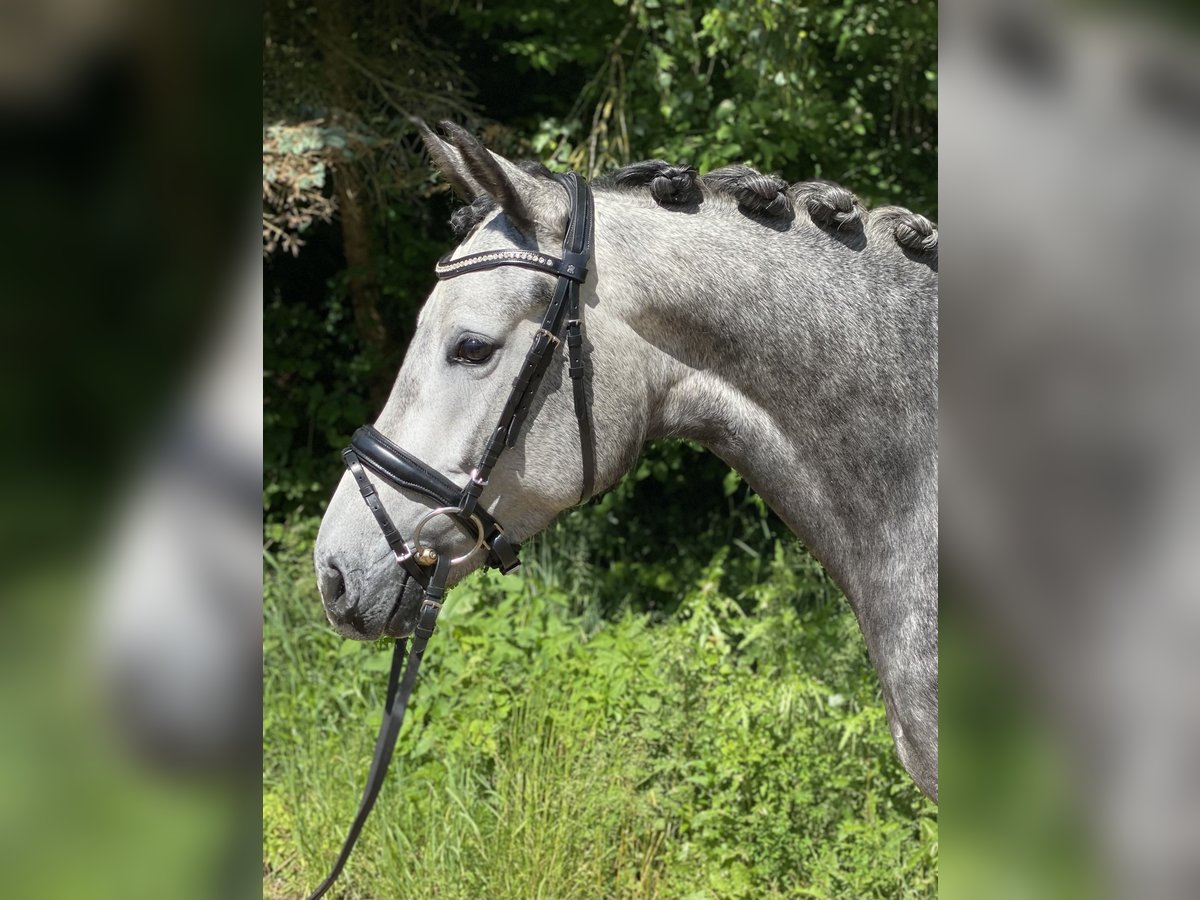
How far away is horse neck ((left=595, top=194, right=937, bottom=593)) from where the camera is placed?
1825 mm

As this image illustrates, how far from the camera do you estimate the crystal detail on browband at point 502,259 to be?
1.81 m

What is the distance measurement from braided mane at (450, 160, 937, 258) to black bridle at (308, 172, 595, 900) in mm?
202

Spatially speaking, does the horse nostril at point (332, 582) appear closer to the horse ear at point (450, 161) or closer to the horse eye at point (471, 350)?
the horse eye at point (471, 350)

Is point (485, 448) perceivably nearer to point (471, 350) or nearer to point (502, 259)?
point (471, 350)

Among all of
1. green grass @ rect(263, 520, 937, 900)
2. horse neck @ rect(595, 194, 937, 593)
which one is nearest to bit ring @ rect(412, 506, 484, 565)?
horse neck @ rect(595, 194, 937, 593)

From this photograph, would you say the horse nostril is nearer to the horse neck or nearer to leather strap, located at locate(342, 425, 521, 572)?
leather strap, located at locate(342, 425, 521, 572)

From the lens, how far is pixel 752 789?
354 cm

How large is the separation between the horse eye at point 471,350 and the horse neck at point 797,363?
0.24 metres
